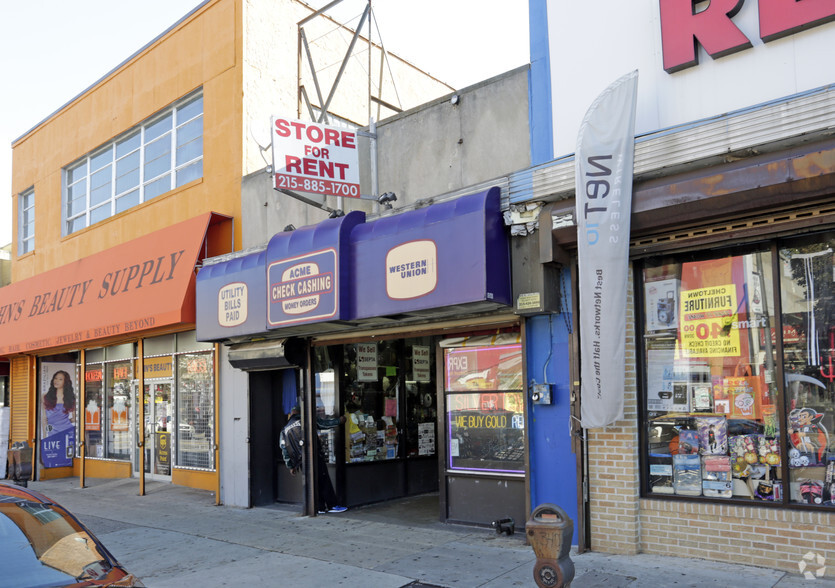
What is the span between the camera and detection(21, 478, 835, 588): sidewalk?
664 centimetres

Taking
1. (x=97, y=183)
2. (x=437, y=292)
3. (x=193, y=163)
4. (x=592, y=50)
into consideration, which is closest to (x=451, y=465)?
(x=437, y=292)

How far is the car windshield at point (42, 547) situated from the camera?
408cm

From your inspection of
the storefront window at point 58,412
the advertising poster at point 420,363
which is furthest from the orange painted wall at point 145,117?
the advertising poster at point 420,363

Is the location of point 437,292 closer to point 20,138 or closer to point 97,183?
point 97,183

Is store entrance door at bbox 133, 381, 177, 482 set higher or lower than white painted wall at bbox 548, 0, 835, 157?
lower

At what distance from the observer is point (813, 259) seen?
6609 mm

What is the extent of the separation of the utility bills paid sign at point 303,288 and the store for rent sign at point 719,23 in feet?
15.4

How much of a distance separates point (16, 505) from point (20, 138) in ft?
60.6

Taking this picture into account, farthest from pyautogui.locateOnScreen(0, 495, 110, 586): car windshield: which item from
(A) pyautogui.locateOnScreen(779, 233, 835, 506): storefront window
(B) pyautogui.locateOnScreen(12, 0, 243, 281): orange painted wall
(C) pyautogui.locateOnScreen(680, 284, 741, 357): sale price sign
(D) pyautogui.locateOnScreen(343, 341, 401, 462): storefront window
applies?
(B) pyautogui.locateOnScreen(12, 0, 243, 281): orange painted wall

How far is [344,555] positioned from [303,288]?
11.5 feet

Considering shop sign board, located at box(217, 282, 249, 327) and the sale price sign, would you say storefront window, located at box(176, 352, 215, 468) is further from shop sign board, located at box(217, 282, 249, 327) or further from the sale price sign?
the sale price sign

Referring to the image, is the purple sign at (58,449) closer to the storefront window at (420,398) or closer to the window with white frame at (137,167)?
the window with white frame at (137,167)

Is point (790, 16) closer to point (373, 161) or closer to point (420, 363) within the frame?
point (373, 161)

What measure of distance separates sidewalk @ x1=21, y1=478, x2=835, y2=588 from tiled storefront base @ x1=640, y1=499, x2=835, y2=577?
0.13 metres
